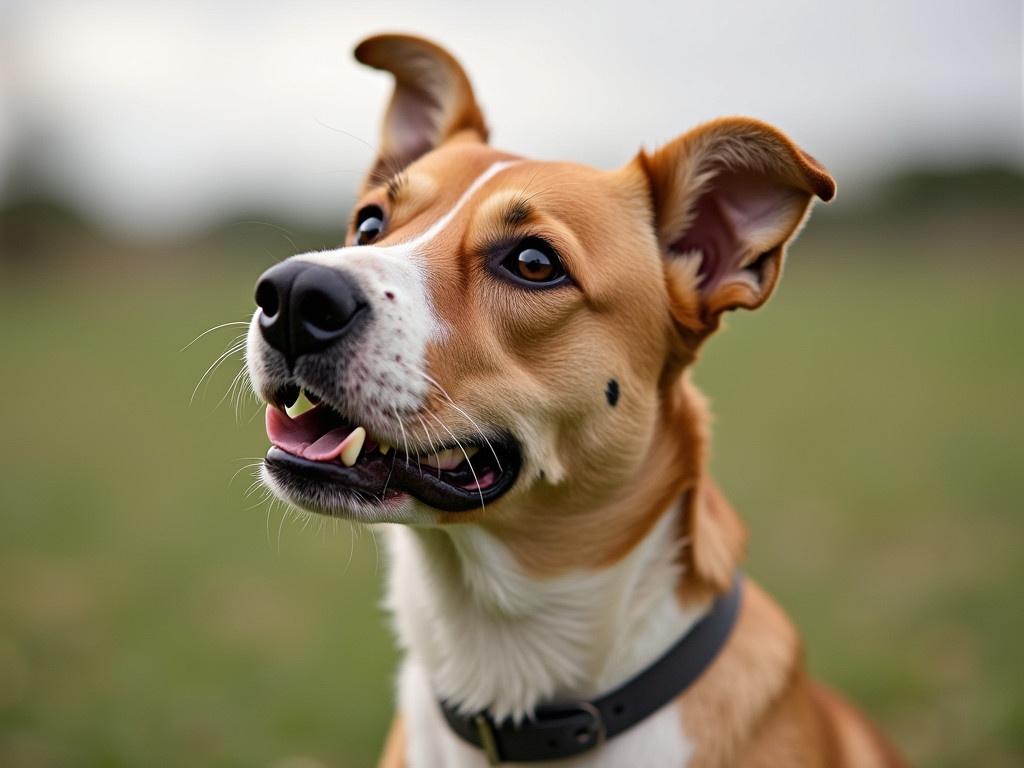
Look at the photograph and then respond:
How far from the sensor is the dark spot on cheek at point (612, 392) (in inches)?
108

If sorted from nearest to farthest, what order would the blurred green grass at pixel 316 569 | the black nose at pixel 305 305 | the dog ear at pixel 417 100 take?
the black nose at pixel 305 305 → the dog ear at pixel 417 100 → the blurred green grass at pixel 316 569

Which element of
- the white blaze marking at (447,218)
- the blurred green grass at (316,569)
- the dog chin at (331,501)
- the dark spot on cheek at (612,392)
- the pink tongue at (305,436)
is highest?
the white blaze marking at (447,218)

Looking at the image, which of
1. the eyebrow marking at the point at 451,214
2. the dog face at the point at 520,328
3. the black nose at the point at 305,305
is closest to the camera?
the black nose at the point at 305,305

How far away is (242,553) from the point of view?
698 centimetres

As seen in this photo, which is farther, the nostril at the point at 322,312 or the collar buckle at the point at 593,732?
the collar buckle at the point at 593,732

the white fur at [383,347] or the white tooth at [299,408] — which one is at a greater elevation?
the white fur at [383,347]

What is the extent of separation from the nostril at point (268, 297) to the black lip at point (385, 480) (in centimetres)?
38

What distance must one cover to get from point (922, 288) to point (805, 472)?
63.9 feet

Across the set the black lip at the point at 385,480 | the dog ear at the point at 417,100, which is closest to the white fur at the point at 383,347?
the black lip at the point at 385,480

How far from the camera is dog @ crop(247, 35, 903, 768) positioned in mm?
2438

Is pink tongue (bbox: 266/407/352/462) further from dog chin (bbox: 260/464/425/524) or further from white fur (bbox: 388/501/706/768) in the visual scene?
white fur (bbox: 388/501/706/768)

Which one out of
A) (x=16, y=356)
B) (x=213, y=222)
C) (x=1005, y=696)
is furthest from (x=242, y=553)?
(x=213, y=222)

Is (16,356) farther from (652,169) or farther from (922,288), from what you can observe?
(922,288)

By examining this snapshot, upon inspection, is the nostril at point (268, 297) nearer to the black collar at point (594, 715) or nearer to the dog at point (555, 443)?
the dog at point (555, 443)
